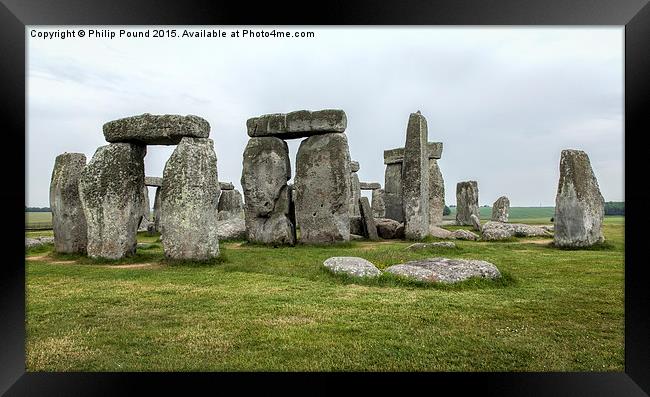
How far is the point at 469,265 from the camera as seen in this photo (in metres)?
6.61

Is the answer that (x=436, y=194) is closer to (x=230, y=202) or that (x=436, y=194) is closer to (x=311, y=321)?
(x=230, y=202)

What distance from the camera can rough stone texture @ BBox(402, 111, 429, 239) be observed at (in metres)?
13.1

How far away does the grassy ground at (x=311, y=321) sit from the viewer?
3721 millimetres

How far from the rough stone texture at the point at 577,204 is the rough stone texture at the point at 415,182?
348cm

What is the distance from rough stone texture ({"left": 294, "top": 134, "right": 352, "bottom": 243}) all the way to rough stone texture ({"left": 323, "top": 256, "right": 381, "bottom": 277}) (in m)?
4.93

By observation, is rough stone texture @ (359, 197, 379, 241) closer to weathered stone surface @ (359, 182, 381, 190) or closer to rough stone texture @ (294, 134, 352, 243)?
rough stone texture @ (294, 134, 352, 243)

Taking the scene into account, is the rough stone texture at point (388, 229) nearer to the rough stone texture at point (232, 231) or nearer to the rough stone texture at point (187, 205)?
the rough stone texture at point (232, 231)

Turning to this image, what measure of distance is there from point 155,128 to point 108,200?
Result: 5.23 feet

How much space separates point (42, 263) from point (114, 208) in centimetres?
169

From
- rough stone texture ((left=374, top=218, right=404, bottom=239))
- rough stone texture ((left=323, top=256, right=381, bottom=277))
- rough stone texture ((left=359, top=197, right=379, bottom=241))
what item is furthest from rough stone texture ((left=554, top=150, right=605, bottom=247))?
rough stone texture ((left=323, top=256, right=381, bottom=277))
